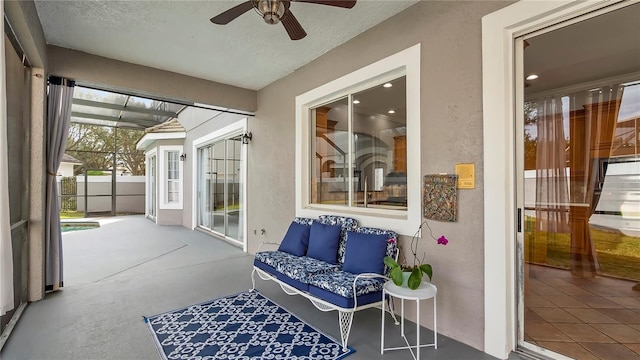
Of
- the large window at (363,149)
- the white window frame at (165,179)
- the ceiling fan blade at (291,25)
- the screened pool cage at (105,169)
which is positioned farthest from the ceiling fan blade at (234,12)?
the screened pool cage at (105,169)

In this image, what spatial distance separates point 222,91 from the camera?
4855 millimetres

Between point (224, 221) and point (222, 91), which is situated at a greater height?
point (222, 91)

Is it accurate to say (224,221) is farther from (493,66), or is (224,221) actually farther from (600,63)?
(600,63)

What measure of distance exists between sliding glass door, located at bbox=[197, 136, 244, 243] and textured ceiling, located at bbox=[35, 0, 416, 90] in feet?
7.98

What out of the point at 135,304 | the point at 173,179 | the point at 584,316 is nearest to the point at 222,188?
the point at 173,179

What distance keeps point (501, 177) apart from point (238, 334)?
2.45m

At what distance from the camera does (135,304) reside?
313 cm

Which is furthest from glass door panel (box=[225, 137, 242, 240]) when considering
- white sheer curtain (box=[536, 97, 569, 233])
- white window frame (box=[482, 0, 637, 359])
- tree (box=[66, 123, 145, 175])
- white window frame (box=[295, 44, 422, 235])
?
tree (box=[66, 123, 145, 175])

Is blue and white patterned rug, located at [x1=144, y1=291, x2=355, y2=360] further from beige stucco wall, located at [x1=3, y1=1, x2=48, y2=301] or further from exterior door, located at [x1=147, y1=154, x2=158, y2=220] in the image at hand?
exterior door, located at [x1=147, y1=154, x2=158, y2=220]

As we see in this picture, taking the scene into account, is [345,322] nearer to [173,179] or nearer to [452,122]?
[452,122]

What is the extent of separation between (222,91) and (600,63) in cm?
520

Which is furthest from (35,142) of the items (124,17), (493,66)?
(493,66)

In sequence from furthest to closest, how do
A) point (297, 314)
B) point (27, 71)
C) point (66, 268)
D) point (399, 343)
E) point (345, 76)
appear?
point (66, 268), point (345, 76), point (27, 71), point (297, 314), point (399, 343)

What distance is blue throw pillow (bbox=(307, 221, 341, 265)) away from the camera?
124 inches
